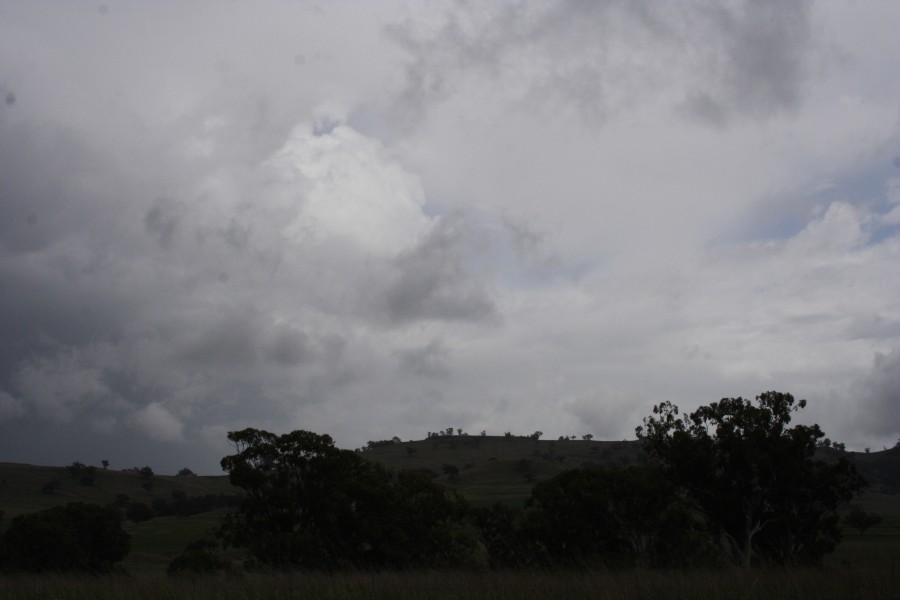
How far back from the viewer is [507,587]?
10.6 m

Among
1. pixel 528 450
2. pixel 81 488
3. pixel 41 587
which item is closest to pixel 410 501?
pixel 41 587

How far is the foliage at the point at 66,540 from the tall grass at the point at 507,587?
28801mm

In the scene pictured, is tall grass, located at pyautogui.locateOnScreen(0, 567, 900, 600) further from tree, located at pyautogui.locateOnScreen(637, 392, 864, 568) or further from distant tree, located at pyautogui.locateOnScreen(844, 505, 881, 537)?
distant tree, located at pyautogui.locateOnScreen(844, 505, 881, 537)

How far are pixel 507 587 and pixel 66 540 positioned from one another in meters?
37.7

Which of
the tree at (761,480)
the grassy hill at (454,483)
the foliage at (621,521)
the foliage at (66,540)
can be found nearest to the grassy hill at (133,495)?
the grassy hill at (454,483)

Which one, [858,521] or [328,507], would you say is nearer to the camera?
[328,507]

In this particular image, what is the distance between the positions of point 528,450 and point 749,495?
146844 millimetres

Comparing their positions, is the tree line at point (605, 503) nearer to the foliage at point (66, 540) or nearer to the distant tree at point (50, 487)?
the foliage at point (66, 540)

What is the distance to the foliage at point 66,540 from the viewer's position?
38781 millimetres

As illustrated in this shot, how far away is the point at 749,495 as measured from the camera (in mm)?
32938

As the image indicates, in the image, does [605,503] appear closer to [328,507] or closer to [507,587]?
[328,507]

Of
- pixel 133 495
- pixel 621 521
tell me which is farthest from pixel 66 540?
pixel 133 495

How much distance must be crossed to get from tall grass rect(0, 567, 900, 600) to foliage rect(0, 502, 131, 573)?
28801 millimetres

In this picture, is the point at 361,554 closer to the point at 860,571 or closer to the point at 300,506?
the point at 300,506
